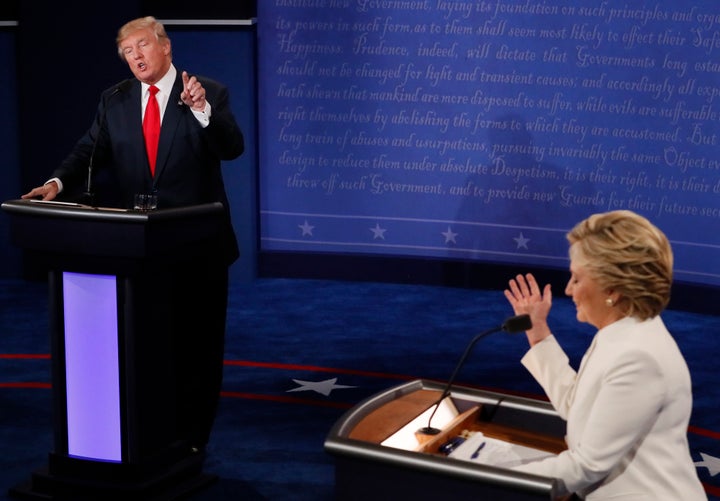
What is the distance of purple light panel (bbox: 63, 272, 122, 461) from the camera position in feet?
11.8

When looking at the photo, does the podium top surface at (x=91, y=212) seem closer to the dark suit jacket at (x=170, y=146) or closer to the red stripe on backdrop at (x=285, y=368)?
the dark suit jacket at (x=170, y=146)

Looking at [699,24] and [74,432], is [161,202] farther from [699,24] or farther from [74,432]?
[699,24]

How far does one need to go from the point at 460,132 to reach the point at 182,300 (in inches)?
160

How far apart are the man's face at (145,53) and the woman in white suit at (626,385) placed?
2140mm

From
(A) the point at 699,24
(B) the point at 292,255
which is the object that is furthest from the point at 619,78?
(B) the point at 292,255

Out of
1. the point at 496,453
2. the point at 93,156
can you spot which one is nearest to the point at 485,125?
the point at 93,156

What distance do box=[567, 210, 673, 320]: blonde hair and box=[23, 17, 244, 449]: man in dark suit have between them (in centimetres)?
196

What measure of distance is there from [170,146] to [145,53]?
0.35 metres

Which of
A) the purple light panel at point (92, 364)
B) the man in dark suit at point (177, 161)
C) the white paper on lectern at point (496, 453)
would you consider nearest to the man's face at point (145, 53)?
the man in dark suit at point (177, 161)

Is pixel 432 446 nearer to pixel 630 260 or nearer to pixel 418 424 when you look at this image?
pixel 418 424

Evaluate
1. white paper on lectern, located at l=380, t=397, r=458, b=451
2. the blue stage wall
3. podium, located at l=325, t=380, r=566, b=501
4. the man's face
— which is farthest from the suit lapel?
the blue stage wall

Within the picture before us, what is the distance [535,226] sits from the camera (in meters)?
7.62

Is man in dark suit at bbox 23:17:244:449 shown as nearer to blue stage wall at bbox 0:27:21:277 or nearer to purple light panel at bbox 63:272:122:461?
purple light panel at bbox 63:272:122:461

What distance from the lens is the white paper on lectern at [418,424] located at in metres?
2.42
